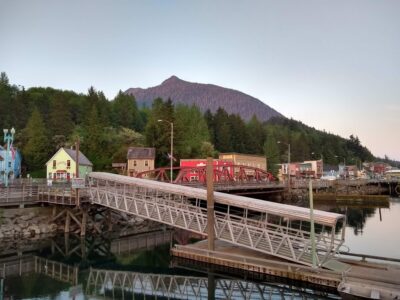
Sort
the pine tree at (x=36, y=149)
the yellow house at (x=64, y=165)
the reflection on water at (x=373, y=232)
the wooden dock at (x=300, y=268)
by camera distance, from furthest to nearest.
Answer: the pine tree at (x=36, y=149) → the yellow house at (x=64, y=165) → the reflection on water at (x=373, y=232) → the wooden dock at (x=300, y=268)

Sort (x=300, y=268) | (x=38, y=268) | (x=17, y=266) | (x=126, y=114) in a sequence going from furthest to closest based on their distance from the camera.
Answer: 1. (x=126, y=114)
2. (x=38, y=268)
3. (x=17, y=266)
4. (x=300, y=268)

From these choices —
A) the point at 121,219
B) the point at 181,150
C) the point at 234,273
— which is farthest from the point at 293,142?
the point at 234,273

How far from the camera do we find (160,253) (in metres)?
31.2

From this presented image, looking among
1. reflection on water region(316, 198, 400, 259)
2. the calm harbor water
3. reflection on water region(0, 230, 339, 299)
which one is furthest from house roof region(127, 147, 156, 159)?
reflection on water region(0, 230, 339, 299)

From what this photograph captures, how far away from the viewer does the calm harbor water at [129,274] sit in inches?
846

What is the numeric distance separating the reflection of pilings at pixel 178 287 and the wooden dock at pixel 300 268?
0.91m

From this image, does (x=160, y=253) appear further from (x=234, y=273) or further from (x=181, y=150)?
(x=181, y=150)

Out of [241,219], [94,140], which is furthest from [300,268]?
[94,140]

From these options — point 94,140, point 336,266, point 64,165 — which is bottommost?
point 336,266

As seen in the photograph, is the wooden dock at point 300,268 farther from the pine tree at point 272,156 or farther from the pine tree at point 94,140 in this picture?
the pine tree at point 272,156

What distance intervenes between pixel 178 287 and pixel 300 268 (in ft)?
24.4

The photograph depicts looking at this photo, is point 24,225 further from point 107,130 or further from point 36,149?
point 107,130

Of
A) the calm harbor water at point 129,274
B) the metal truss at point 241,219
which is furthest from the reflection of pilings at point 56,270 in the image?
the metal truss at point 241,219

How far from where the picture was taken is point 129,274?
A: 2600 centimetres
